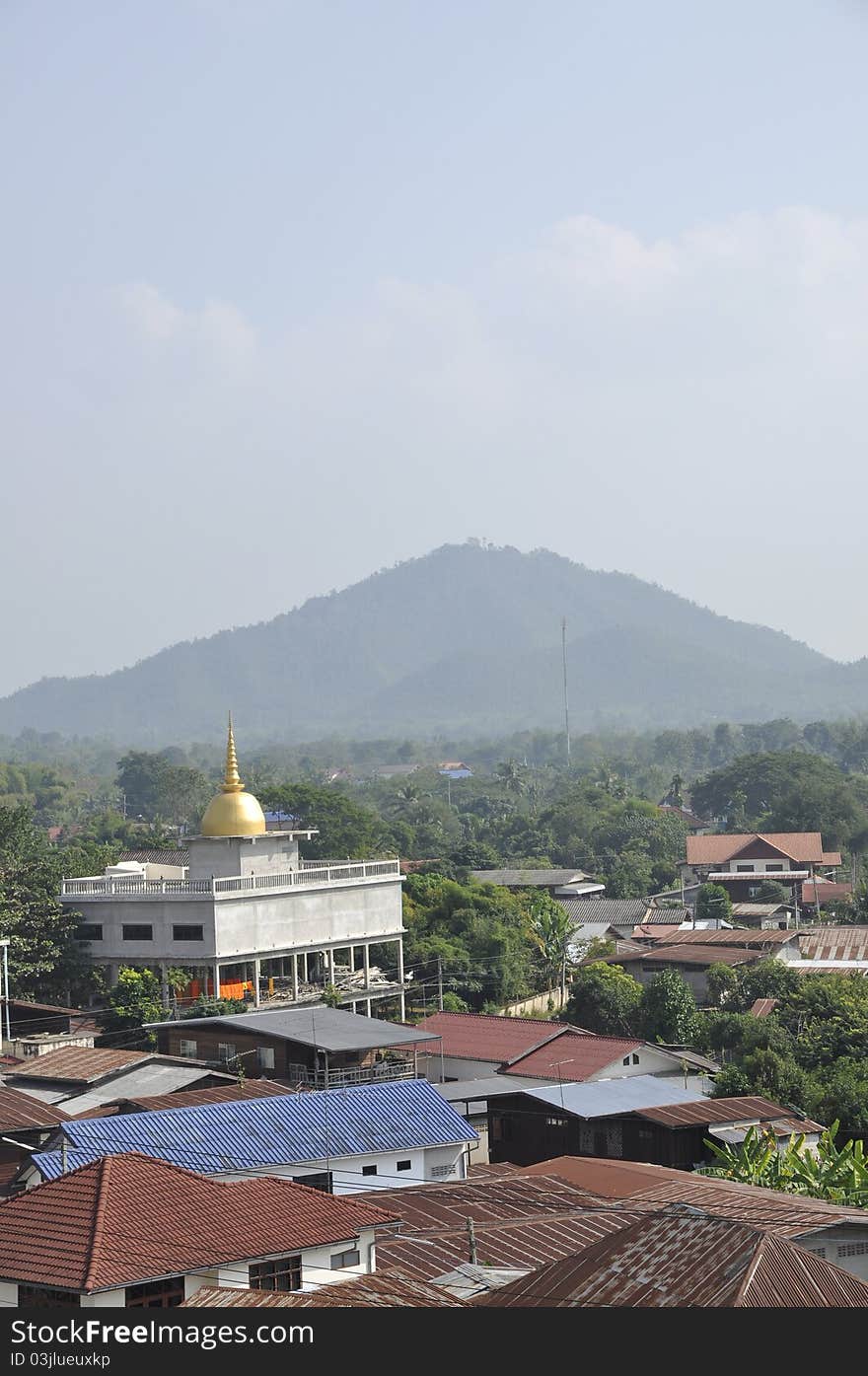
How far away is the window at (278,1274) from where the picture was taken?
47.9ft

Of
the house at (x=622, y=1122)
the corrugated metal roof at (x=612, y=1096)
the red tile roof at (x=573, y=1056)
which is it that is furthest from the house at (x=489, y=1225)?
the red tile roof at (x=573, y=1056)

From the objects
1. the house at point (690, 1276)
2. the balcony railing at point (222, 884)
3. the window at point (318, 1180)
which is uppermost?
the balcony railing at point (222, 884)

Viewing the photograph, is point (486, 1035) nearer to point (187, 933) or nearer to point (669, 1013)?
point (669, 1013)

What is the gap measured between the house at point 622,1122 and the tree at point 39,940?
39.4ft

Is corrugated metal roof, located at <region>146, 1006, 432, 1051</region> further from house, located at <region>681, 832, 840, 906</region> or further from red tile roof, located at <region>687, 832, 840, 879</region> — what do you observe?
red tile roof, located at <region>687, 832, 840, 879</region>

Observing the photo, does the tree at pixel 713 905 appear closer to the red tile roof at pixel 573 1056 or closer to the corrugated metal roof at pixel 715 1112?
the red tile roof at pixel 573 1056

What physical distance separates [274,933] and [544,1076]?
875 cm

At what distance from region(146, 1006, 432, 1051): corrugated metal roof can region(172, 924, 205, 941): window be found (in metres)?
4.76

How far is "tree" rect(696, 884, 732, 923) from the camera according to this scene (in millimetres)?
54500

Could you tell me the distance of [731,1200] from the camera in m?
17.8

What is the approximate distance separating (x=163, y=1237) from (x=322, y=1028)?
524 inches

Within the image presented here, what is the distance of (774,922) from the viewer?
53.9 meters

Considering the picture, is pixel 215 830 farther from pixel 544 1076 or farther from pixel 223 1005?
pixel 544 1076

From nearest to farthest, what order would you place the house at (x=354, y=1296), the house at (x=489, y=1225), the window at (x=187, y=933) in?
the house at (x=354, y=1296), the house at (x=489, y=1225), the window at (x=187, y=933)
